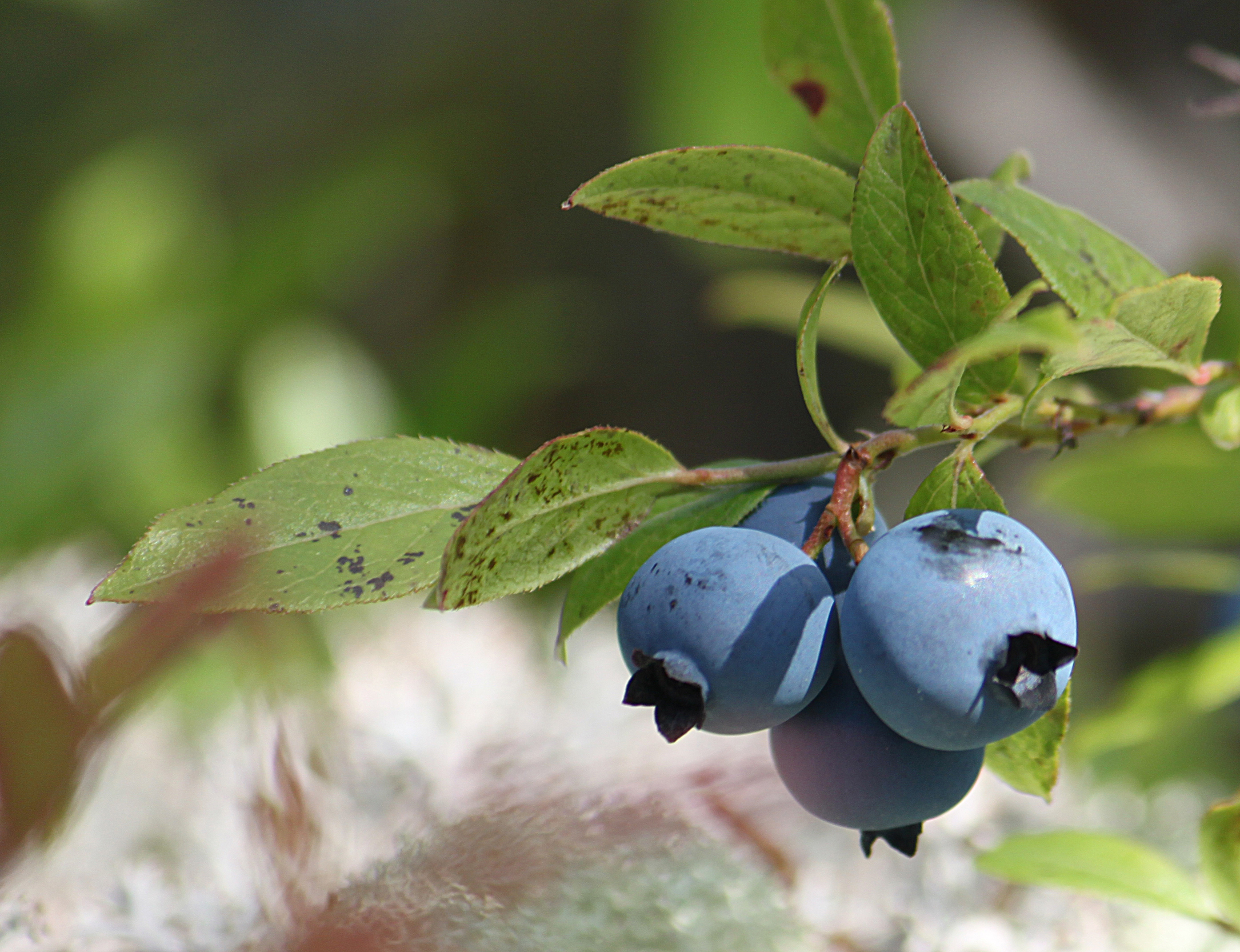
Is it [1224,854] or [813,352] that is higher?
[813,352]

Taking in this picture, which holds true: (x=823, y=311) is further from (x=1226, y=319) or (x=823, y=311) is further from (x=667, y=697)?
(x=667, y=697)

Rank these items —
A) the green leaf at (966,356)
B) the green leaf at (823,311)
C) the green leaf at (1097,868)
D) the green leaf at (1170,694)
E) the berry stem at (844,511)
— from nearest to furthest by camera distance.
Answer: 1. the green leaf at (966,356)
2. the berry stem at (844,511)
3. the green leaf at (1097,868)
4. the green leaf at (1170,694)
5. the green leaf at (823,311)

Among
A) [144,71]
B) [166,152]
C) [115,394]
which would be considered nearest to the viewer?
[115,394]

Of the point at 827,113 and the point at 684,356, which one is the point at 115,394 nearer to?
the point at 684,356

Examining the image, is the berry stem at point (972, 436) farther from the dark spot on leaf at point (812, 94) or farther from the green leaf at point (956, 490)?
the dark spot on leaf at point (812, 94)

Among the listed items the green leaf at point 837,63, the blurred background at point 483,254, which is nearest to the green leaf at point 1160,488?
the blurred background at point 483,254

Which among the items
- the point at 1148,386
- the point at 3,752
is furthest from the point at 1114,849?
the point at 3,752

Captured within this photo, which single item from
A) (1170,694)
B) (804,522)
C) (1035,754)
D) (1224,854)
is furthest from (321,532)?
(1170,694)
